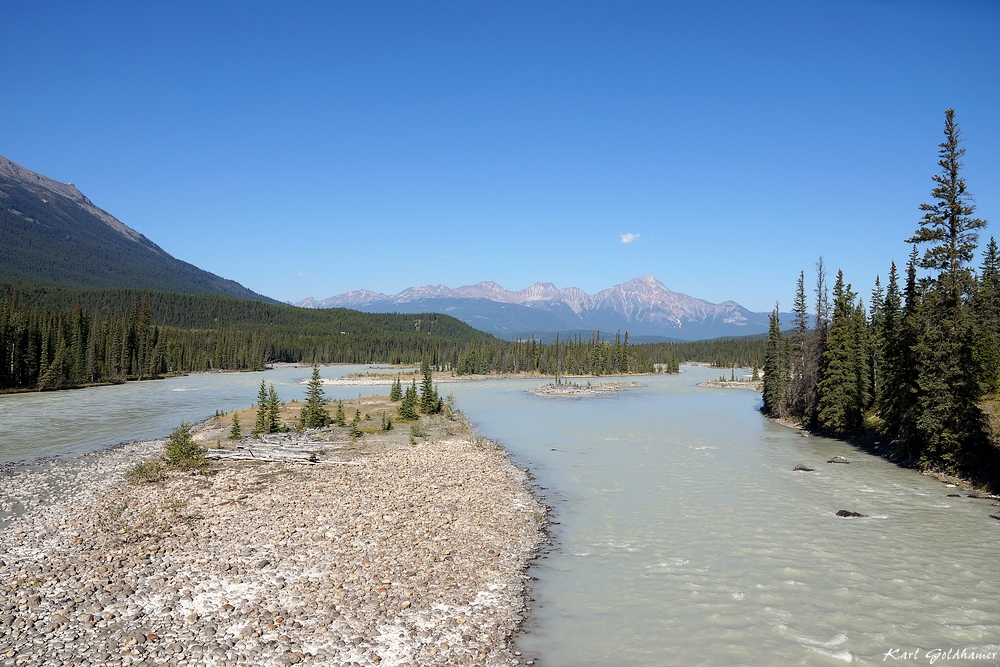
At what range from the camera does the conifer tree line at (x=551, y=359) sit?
14138 cm

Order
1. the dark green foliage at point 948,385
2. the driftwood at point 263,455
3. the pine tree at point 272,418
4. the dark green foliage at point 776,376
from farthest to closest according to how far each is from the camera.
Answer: the dark green foliage at point 776,376
the pine tree at point 272,418
the driftwood at point 263,455
the dark green foliage at point 948,385

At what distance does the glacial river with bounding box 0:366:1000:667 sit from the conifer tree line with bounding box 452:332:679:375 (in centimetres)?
10618

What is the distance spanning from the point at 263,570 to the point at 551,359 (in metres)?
134

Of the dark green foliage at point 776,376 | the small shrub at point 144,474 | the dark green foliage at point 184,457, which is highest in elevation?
the dark green foliage at point 776,376

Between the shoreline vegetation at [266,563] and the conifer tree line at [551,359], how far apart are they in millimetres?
114620

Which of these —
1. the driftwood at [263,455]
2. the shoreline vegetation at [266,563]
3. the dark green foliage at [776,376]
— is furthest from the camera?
the dark green foliage at [776,376]

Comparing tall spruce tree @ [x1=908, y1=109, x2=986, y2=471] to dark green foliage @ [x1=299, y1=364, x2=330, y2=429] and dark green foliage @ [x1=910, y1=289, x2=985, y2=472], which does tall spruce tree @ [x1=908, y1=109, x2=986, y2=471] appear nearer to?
dark green foliage @ [x1=910, y1=289, x2=985, y2=472]

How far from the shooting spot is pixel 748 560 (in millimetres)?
15617

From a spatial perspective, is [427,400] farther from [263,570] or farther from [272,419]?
[263,570]

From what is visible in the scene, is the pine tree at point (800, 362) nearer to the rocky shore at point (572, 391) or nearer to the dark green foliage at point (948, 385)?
the dark green foliage at point (948, 385)

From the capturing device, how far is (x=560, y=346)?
154 meters

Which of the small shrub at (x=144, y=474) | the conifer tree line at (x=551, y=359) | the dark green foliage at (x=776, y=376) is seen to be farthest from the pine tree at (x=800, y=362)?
the conifer tree line at (x=551, y=359)

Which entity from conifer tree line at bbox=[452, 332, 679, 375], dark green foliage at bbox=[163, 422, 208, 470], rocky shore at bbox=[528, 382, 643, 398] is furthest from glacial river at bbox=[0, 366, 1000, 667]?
conifer tree line at bbox=[452, 332, 679, 375]

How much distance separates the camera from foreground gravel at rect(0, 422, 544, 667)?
1026 cm
